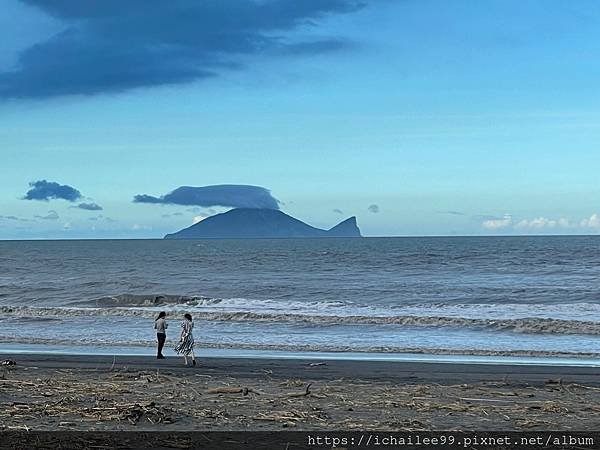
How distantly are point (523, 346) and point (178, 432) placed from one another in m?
17.3

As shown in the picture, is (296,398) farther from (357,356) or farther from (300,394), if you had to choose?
(357,356)

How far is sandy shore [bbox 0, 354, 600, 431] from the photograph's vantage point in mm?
10328

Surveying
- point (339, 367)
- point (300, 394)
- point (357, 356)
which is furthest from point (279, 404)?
point (357, 356)

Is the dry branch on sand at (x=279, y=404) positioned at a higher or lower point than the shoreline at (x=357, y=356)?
higher

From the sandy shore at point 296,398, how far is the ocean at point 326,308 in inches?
199

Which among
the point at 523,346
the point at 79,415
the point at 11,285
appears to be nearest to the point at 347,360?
the point at 523,346

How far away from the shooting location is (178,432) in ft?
31.8

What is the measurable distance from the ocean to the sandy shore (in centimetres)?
506

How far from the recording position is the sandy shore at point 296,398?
1033 centimetres

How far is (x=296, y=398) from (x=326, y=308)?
28.6 metres

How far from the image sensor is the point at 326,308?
135 feet

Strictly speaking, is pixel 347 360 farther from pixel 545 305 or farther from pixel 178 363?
pixel 545 305

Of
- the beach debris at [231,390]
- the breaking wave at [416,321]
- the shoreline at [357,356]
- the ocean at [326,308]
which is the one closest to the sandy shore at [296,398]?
the beach debris at [231,390]

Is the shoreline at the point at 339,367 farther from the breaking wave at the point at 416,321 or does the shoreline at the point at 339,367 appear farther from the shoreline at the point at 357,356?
the breaking wave at the point at 416,321
